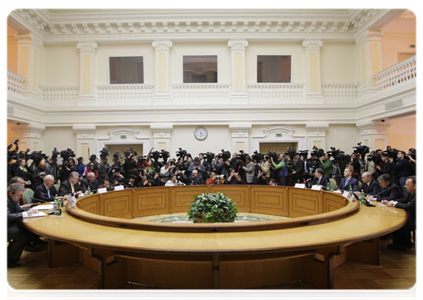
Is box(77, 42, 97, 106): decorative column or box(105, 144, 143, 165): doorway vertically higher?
box(77, 42, 97, 106): decorative column

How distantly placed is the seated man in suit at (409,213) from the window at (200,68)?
29.6 feet

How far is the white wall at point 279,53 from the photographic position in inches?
485

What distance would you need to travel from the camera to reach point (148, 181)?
8.20 meters

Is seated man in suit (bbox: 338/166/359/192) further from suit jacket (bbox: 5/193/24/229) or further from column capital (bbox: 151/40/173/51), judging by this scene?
column capital (bbox: 151/40/173/51)

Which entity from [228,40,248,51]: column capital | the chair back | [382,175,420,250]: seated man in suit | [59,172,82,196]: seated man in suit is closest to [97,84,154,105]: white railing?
[228,40,248,51]: column capital

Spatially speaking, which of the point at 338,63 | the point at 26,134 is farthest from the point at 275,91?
the point at 26,134

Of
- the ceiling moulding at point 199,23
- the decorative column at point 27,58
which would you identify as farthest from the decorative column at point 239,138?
the decorative column at point 27,58

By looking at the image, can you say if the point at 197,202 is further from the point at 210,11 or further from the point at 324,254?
the point at 210,11

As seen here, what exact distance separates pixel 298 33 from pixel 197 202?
9638 mm

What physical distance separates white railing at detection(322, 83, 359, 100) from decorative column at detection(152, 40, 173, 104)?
241 inches

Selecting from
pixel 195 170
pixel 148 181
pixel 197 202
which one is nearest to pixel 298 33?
pixel 195 170

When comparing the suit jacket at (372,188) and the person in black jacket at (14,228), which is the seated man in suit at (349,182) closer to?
the suit jacket at (372,188)

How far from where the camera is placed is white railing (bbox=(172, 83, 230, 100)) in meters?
12.1

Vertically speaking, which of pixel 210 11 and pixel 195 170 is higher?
pixel 210 11
